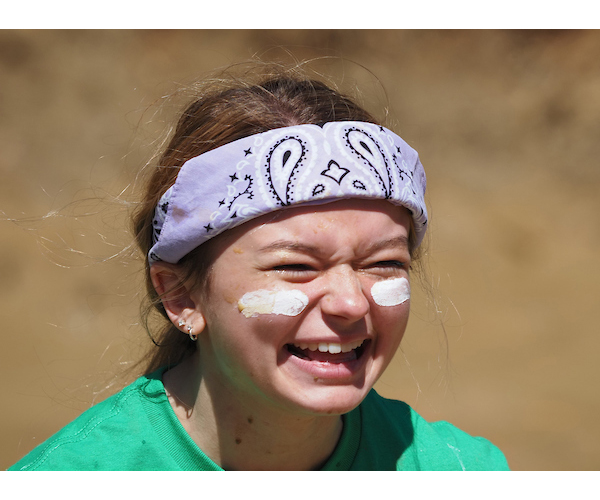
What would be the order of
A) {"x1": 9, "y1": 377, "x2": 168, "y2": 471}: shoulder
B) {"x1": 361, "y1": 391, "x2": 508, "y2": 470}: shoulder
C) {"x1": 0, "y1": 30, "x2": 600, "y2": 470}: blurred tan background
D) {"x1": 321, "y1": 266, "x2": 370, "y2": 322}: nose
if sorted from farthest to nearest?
1. {"x1": 0, "y1": 30, "x2": 600, "y2": 470}: blurred tan background
2. {"x1": 361, "y1": 391, "x2": 508, "y2": 470}: shoulder
3. {"x1": 9, "y1": 377, "x2": 168, "y2": 471}: shoulder
4. {"x1": 321, "y1": 266, "x2": 370, "y2": 322}: nose

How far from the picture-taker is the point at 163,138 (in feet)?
8.36

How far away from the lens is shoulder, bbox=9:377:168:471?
2143mm

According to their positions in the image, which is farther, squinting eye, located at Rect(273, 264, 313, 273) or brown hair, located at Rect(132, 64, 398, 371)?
brown hair, located at Rect(132, 64, 398, 371)

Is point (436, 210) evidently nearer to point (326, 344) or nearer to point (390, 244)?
point (390, 244)

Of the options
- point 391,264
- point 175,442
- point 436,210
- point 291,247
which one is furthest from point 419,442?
point 436,210

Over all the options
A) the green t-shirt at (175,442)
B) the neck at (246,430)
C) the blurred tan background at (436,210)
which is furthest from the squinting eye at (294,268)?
the blurred tan background at (436,210)

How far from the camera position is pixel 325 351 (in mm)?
2014

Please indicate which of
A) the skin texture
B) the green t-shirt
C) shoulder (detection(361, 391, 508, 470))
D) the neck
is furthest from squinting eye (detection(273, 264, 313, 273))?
shoulder (detection(361, 391, 508, 470))

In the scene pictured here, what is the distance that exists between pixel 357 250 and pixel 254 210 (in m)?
0.33

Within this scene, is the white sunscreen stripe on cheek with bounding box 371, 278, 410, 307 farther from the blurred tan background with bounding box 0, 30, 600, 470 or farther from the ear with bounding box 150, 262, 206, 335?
the blurred tan background with bounding box 0, 30, 600, 470

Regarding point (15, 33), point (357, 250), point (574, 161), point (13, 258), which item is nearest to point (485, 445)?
point (357, 250)

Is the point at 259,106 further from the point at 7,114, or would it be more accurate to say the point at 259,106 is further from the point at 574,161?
the point at 574,161

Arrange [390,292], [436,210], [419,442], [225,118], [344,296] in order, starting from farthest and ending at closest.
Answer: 1. [436,210]
2. [419,442]
3. [225,118]
4. [390,292]
5. [344,296]

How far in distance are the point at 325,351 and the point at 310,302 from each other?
170 mm
